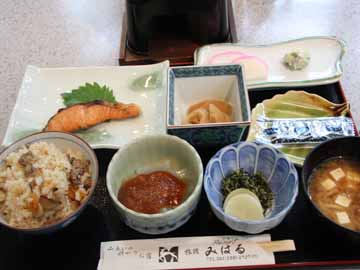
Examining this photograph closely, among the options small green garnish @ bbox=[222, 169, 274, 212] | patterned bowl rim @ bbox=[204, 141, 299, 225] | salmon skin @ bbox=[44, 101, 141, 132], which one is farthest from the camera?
salmon skin @ bbox=[44, 101, 141, 132]

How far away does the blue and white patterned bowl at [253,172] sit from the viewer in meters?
1.00

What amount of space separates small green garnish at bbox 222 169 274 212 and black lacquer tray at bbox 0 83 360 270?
0.07m

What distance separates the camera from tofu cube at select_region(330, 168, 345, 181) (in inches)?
44.1

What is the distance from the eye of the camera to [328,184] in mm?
1106

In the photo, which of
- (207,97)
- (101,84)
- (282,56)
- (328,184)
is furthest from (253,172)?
(101,84)

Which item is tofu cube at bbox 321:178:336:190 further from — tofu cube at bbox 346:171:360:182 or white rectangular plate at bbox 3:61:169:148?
white rectangular plate at bbox 3:61:169:148

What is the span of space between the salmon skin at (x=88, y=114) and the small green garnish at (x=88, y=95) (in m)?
0.05

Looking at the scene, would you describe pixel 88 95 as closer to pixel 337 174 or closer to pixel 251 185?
pixel 251 185

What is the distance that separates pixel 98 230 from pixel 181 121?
1.43 feet

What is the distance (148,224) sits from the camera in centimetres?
100

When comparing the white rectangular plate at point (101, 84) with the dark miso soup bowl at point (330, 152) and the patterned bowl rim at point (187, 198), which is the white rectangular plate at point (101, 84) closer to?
the patterned bowl rim at point (187, 198)

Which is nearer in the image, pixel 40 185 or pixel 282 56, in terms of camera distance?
pixel 40 185

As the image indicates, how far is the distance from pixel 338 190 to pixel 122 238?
60 centimetres

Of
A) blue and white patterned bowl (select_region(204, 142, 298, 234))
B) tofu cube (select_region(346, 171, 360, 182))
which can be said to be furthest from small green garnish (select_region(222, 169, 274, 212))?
tofu cube (select_region(346, 171, 360, 182))
